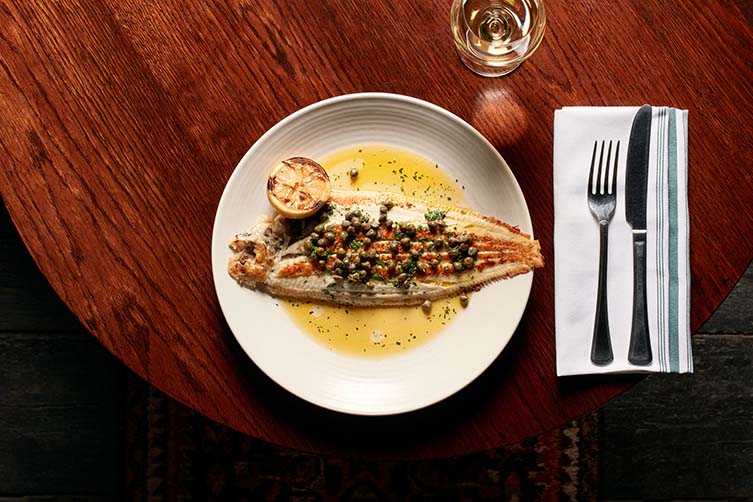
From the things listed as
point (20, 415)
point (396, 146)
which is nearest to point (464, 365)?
point (396, 146)

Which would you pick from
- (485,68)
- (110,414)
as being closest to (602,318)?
(485,68)

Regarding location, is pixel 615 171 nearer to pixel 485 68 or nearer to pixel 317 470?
pixel 485 68

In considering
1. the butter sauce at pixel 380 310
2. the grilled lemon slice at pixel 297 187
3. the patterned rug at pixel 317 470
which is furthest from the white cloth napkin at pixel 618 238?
the patterned rug at pixel 317 470

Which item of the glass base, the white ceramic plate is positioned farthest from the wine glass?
the white ceramic plate

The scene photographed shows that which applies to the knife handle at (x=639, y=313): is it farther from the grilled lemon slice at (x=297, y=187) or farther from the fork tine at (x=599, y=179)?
the grilled lemon slice at (x=297, y=187)

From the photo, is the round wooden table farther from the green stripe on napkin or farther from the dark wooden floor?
the dark wooden floor

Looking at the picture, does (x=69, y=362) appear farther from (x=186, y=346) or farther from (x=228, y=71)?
(x=228, y=71)
